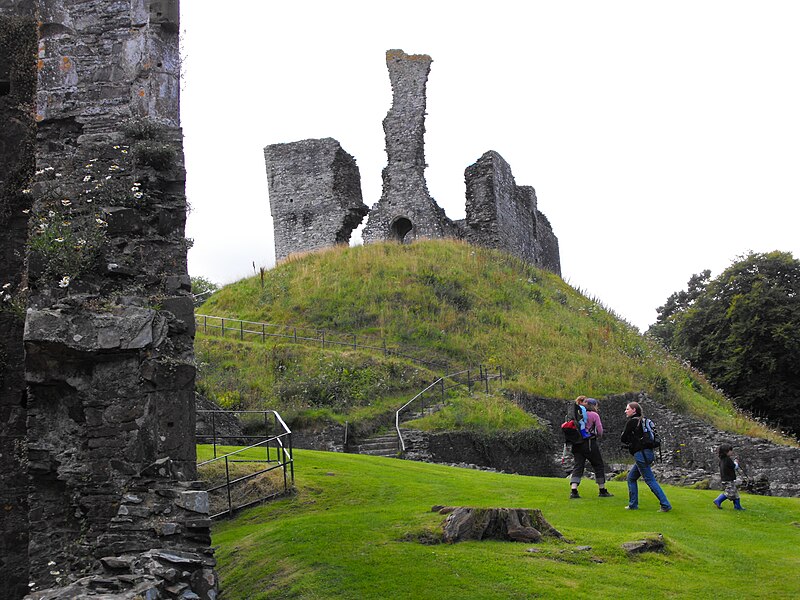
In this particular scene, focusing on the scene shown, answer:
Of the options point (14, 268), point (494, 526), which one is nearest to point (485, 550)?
point (494, 526)

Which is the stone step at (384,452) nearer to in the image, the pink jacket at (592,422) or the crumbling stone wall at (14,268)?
the pink jacket at (592,422)

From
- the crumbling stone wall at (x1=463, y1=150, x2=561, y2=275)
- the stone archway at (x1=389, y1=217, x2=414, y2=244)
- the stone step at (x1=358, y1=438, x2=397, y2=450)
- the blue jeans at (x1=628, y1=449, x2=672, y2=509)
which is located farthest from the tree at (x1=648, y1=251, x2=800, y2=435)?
the blue jeans at (x1=628, y1=449, x2=672, y2=509)

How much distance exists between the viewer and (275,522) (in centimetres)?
1126

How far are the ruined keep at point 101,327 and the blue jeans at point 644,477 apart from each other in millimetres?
6304

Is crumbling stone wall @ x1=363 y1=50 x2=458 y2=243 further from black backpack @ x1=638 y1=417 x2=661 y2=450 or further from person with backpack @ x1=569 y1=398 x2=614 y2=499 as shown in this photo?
black backpack @ x1=638 y1=417 x2=661 y2=450

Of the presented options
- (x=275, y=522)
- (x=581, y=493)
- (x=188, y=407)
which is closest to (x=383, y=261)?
(x=581, y=493)

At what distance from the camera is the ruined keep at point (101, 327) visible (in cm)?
812

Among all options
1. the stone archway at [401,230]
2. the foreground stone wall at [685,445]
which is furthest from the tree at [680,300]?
the foreground stone wall at [685,445]

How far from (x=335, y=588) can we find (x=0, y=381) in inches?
176

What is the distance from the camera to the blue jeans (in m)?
11.9

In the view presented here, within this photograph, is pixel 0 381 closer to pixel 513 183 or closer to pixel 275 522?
pixel 275 522

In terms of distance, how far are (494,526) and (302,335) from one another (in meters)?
17.6

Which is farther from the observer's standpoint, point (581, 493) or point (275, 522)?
point (581, 493)

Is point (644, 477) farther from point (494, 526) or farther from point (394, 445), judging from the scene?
point (394, 445)
